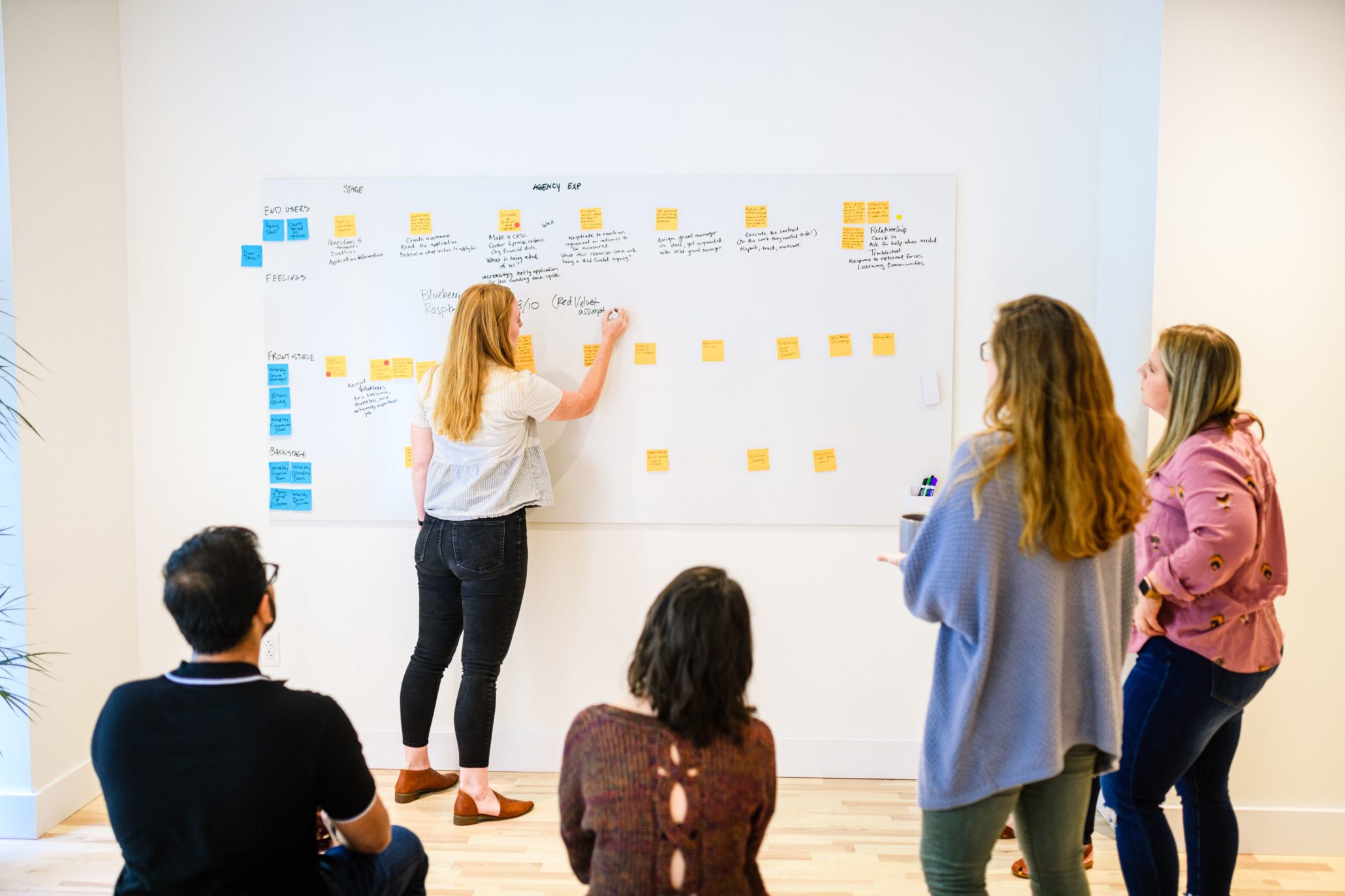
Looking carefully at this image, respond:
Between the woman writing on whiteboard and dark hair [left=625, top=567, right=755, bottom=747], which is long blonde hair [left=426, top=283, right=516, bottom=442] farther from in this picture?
dark hair [left=625, top=567, right=755, bottom=747]

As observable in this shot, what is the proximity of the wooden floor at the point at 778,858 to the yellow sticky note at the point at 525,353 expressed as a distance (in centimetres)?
143

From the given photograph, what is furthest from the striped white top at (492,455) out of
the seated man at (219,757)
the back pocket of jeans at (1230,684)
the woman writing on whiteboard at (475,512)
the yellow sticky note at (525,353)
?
the back pocket of jeans at (1230,684)

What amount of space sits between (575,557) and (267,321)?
1.35m

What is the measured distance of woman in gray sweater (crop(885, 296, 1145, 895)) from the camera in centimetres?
147

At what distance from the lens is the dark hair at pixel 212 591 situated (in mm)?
1392

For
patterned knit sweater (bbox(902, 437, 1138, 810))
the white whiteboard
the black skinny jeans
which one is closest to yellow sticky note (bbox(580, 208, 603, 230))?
the white whiteboard

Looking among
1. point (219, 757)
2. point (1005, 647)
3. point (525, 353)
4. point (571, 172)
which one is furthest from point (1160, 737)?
point (571, 172)

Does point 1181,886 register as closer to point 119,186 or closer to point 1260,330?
point 1260,330

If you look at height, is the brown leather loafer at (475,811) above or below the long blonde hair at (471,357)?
below

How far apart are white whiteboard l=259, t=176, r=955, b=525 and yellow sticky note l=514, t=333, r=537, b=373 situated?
0.09 ft

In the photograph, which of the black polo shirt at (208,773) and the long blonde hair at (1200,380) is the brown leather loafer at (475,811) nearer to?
the black polo shirt at (208,773)

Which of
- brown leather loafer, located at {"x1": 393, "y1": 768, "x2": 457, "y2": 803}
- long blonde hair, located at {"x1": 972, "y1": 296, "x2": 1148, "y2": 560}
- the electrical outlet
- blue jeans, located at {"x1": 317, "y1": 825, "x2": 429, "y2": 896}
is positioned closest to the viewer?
long blonde hair, located at {"x1": 972, "y1": 296, "x2": 1148, "y2": 560}

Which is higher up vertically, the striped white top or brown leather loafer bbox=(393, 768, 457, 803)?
the striped white top

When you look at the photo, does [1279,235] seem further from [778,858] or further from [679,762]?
[679,762]
